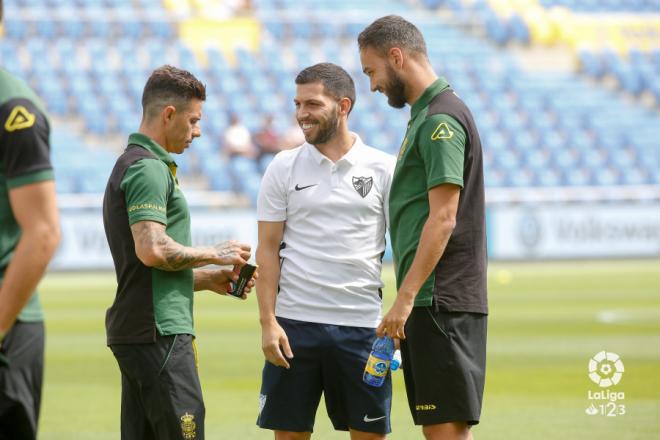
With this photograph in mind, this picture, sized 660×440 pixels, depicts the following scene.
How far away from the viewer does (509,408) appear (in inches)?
343

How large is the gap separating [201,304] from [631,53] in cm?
2369

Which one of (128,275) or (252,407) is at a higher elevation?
(128,275)

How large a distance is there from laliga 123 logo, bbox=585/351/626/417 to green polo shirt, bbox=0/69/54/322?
19.2 ft

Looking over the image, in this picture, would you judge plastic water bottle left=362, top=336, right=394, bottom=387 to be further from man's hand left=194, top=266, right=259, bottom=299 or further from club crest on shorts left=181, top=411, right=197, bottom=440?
club crest on shorts left=181, top=411, right=197, bottom=440

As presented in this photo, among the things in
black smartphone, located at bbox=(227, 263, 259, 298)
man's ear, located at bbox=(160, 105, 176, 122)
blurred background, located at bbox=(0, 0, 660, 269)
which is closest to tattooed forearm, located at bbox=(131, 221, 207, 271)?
black smartphone, located at bbox=(227, 263, 259, 298)

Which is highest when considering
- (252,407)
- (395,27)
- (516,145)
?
(516,145)

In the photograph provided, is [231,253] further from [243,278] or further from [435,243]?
[435,243]

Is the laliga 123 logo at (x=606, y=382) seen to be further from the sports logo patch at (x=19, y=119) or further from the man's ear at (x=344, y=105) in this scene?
the sports logo patch at (x=19, y=119)

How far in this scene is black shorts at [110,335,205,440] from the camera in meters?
4.71

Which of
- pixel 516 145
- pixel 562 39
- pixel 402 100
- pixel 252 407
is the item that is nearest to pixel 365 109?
pixel 516 145

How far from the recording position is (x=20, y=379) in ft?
12.1

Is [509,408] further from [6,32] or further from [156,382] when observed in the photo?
[6,32]

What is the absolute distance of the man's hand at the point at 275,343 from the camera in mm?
5375

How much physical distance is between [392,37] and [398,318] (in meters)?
1.29
